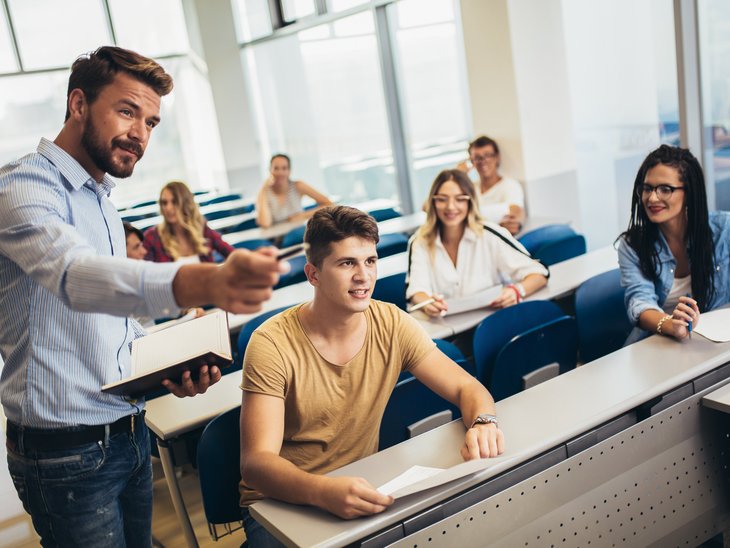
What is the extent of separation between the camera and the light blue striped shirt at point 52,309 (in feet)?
→ 4.01

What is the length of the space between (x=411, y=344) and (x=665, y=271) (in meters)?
1.18

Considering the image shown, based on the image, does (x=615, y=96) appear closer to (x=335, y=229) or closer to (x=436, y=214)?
(x=436, y=214)

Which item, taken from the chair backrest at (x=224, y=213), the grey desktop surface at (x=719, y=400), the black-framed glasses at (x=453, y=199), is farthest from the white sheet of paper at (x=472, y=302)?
the chair backrest at (x=224, y=213)

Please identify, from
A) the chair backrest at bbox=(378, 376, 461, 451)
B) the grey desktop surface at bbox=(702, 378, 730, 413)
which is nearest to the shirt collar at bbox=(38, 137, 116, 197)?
the chair backrest at bbox=(378, 376, 461, 451)

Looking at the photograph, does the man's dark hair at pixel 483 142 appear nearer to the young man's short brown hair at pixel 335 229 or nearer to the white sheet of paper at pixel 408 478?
the young man's short brown hair at pixel 335 229

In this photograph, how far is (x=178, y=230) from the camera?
461 cm

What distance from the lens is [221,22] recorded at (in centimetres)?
916

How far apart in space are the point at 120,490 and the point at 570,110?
444 cm

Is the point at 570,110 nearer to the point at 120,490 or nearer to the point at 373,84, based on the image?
the point at 373,84

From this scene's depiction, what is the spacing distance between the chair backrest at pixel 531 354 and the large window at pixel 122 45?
7.86 meters

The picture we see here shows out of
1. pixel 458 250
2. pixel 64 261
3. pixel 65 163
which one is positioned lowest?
pixel 458 250

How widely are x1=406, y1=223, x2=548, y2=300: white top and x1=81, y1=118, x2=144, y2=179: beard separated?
197cm

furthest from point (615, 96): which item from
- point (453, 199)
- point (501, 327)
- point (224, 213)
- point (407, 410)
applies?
point (224, 213)

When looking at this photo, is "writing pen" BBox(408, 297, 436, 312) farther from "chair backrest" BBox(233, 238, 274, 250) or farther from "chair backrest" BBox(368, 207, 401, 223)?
"chair backrest" BBox(368, 207, 401, 223)
